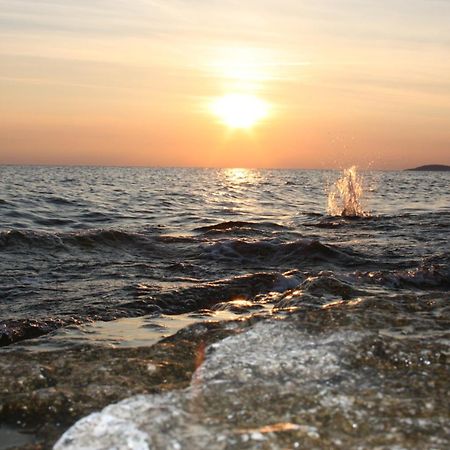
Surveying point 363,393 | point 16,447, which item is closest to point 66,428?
point 16,447

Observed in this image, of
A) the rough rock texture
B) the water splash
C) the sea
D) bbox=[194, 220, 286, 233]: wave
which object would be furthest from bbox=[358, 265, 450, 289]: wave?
the water splash

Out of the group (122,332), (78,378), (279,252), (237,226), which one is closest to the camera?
(78,378)

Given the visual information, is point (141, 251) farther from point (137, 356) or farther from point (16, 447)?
point (16, 447)

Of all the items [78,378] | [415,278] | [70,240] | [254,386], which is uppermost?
[254,386]

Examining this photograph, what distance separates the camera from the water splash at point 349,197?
2098 centimetres

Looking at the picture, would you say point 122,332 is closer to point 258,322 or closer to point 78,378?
point 258,322

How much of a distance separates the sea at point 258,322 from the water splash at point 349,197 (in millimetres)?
5887

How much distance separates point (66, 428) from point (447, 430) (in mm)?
1901

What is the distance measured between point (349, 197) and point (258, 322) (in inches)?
714

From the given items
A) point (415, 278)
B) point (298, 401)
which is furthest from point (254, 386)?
point (415, 278)

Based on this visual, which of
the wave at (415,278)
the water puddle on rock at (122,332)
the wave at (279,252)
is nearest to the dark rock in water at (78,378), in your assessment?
the water puddle on rock at (122,332)

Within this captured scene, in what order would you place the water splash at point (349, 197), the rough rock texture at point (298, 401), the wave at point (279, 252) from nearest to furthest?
1. the rough rock texture at point (298, 401)
2. the wave at point (279, 252)
3. the water splash at point (349, 197)

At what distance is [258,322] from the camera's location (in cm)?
425

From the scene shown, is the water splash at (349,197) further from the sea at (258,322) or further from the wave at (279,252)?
the wave at (279,252)
